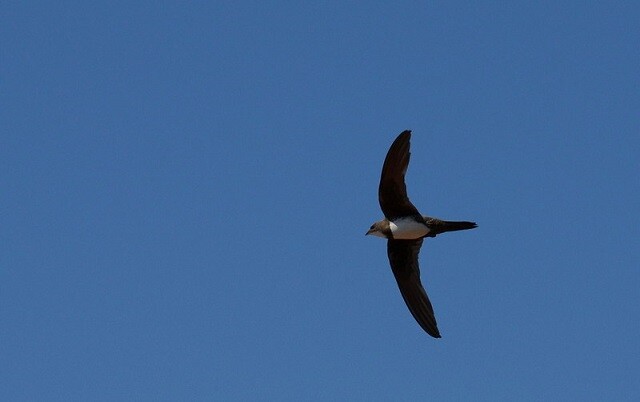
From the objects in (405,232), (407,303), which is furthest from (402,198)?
(407,303)

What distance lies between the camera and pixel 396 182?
21.8 m

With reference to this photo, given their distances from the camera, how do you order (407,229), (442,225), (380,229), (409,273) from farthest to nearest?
(409,273), (380,229), (407,229), (442,225)

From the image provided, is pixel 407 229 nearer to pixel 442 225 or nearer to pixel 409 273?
pixel 442 225

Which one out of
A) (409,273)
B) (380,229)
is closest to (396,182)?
(380,229)

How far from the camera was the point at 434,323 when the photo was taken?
2258 cm

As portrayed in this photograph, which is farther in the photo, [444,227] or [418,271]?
[418,271]

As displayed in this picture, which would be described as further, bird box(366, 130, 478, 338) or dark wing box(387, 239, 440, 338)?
dark wing box(387, 239, 440, 338)

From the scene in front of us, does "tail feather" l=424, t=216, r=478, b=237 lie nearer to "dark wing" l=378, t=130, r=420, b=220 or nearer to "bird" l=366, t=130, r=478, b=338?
"bird" l=366, t=130, r=478, b=338

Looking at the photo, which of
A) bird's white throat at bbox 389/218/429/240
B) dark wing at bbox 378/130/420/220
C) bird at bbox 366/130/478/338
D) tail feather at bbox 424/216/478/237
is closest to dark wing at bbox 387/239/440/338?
bird at bbox 366/130/478/338

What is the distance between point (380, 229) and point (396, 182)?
1.03 meters

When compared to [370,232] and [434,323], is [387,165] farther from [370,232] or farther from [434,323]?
[434,323]

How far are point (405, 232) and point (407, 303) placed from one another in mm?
1499

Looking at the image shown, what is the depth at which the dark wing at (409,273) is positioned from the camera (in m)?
22.8

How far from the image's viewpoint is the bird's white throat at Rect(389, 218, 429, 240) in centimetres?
2189
